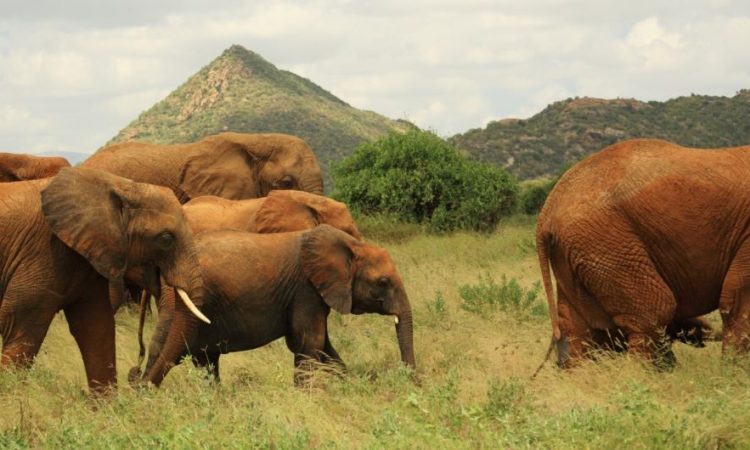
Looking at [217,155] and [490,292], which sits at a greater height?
[217,155]

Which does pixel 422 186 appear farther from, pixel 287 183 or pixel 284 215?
pixel 284 215

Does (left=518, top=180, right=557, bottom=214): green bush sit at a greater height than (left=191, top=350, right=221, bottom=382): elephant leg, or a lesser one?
lesser

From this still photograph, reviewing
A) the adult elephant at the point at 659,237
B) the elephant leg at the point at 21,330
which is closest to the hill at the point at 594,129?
the adult elephant at the point at 659,237

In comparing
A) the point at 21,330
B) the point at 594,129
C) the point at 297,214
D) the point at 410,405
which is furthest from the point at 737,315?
the point at 594,129

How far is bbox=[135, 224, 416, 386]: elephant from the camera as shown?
8.77 meters

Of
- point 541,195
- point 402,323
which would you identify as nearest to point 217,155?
point 402,323

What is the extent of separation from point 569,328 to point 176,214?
2.89m

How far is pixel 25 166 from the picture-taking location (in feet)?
41.4

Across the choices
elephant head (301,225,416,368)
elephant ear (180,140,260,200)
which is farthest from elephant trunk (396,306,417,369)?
elephant ear (180,140,260,200)

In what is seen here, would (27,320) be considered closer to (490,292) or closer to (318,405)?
(318,405)

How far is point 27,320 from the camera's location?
771 centimetres

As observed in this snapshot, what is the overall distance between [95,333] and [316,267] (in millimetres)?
1725

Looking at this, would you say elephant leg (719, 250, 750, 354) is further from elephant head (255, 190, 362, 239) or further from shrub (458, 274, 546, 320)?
shrub (458, 274, 546, 320)

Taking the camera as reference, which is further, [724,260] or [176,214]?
[724,260]
